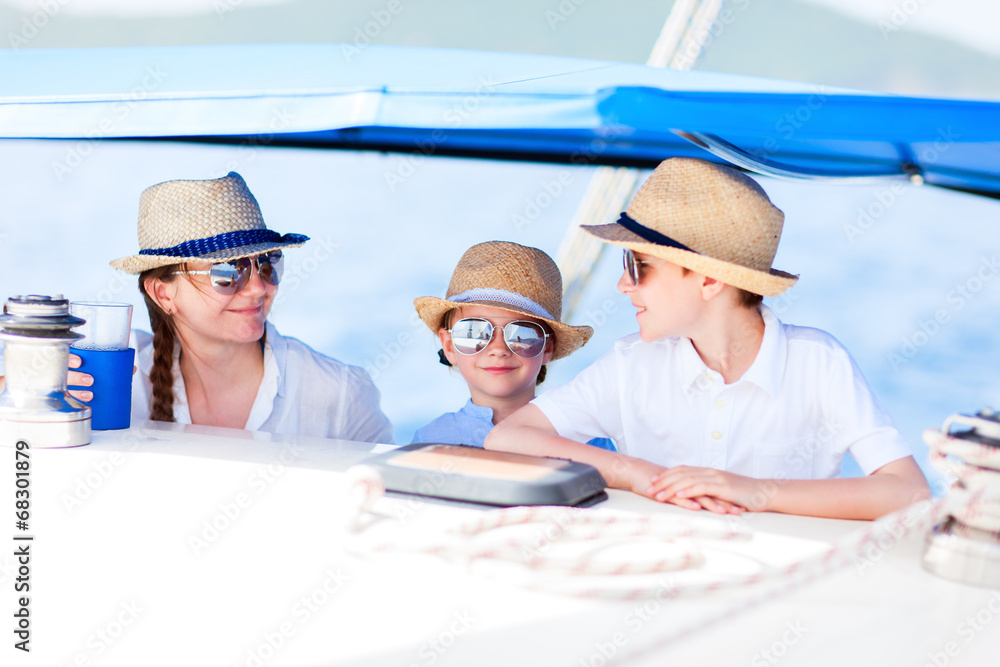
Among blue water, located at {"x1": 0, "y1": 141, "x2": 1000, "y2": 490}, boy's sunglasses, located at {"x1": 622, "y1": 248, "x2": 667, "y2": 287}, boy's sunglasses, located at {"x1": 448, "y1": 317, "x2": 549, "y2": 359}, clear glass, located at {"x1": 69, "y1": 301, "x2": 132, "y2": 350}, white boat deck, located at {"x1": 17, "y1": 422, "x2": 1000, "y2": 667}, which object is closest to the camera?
white boat deck, located at {"x1": 17, "y1": 422, "x2": 1000, "y2": 667}

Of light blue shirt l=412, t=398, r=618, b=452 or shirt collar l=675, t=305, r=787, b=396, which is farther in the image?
light blue shirt l=412, t=398, r=618, b=452

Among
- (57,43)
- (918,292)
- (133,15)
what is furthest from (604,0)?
(57,43)

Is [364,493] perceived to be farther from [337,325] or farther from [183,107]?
[337,325]

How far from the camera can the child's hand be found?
1688mm

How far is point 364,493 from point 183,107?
1.13 meters

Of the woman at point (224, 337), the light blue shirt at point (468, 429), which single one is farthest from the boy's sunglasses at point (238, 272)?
the light blue shirt at point (468, 429)

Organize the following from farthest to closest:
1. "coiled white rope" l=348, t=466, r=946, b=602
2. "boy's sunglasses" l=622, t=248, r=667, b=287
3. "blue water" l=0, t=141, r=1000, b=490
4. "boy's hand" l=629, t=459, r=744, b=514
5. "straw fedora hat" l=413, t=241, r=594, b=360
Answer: "blue water" l=0, t=141, r=1000, b=490
"straw fedora hat" l=413, t=241, r=594, b=360
"boy's sunglasses" l=622, t=248, r=667, b=287
"boy's hand" l=629, t=459, r=744, b=514
"coiled white rope" l=348, t=466, r=946, b=602

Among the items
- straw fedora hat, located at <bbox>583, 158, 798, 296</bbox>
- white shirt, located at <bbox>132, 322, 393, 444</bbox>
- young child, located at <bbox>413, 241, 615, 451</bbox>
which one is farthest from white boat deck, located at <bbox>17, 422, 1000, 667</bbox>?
white shirt, located at <bbox>132, 322, 393, 444</bbox>

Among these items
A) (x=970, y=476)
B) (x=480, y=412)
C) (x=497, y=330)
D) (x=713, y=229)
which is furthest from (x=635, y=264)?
(x=970, y=476)

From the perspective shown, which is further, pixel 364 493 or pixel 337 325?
pixel 337 325

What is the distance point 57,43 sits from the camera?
16484 millimetres

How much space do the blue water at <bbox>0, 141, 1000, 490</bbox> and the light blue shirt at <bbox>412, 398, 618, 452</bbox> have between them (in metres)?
8.70

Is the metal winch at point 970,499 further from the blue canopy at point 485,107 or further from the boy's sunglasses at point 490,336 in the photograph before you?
the boy's sunglasses at point 490,336

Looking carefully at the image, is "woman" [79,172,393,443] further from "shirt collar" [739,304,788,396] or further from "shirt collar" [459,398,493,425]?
"shirt collar" [739,304,788,396]
